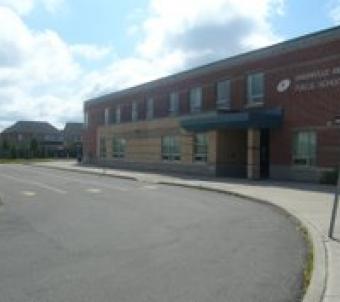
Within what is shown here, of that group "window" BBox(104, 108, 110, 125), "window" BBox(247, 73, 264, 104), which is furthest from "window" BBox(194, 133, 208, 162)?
"window" BBox(104, 108, 110, 125)

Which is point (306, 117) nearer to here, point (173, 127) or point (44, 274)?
point (173, 127)

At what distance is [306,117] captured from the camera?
34.0 metres

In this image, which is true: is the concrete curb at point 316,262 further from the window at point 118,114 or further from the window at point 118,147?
the window at point 118,114

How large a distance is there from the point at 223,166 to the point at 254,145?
416 cm

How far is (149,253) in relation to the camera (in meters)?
11.1

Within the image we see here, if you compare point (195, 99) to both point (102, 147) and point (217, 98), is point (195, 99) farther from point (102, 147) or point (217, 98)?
point (102, 147)

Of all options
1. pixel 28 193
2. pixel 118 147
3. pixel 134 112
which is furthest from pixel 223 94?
pixel 118 147

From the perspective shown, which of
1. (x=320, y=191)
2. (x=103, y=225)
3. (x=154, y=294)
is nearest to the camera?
(x=154, y=294)

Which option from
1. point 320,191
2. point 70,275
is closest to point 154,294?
point 70,275

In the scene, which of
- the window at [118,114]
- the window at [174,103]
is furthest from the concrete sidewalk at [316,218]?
the window at [118,114]

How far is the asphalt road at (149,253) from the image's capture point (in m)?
8.20

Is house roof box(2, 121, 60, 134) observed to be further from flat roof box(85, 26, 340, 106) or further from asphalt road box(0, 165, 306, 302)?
asphalt road box(0, 165, 306, 302)

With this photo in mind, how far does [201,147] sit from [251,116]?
28.5 ft

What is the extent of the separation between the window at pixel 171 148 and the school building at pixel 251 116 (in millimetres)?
71
